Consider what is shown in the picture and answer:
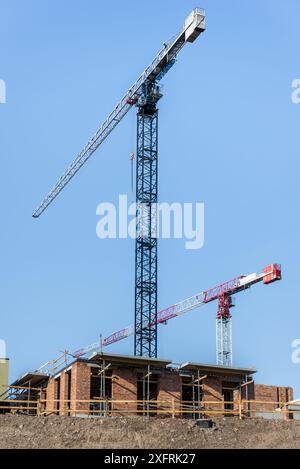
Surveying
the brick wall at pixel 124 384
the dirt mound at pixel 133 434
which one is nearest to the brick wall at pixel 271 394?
the brick wall at pixel 124 384

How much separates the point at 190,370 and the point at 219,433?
12071 mm

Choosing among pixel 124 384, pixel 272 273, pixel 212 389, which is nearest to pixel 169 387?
pixel 124 384

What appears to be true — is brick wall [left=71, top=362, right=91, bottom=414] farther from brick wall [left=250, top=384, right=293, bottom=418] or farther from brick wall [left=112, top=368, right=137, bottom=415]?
brick wall [left=250, top=384, right=293, bottom=418]

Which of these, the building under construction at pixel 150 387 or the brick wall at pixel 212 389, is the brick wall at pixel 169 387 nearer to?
the building under construction at pixel 150 387

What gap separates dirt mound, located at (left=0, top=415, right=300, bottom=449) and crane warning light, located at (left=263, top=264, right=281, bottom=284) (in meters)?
56.1

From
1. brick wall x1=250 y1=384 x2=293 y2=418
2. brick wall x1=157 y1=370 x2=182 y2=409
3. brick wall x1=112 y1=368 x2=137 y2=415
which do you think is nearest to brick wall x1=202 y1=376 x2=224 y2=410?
brick wall x1=157 y1=370 x2=182 y2=409

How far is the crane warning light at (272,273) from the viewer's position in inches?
3883

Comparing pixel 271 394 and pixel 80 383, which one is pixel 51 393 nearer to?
pixel 80 383

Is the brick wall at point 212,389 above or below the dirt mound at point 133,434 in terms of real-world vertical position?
above

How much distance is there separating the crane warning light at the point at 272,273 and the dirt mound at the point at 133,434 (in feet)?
184

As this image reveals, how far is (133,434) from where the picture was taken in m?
40.6

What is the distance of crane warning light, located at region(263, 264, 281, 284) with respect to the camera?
9862 cm

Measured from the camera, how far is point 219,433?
41844mm

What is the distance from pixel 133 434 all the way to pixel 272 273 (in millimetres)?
60020
